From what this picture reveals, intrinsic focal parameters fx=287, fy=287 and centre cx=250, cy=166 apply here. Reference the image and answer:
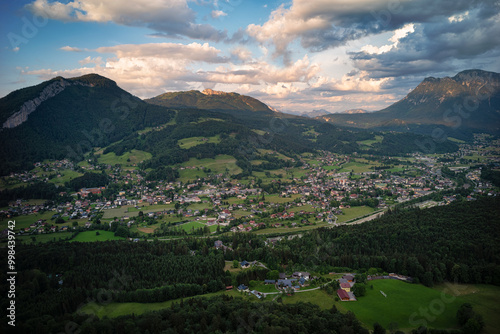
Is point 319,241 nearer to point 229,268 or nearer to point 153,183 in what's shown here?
point 229,268

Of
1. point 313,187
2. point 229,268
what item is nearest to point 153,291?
point 229,268

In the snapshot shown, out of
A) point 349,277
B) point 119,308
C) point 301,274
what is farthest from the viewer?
point 301,274

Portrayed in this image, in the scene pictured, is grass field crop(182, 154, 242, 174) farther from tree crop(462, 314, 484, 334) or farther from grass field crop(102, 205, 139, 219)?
tree crop(462, 314, 484, 334)

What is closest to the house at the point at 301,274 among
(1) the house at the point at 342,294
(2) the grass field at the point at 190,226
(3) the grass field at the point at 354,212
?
(1) the house at the point at 342,294

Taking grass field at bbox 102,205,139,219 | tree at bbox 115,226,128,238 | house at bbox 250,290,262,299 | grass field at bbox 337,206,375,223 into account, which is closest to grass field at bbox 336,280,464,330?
house at bbox 250,290,262,299

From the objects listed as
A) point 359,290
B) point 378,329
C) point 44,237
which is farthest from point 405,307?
point 44,237

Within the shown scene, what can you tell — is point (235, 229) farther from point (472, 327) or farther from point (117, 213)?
point (472, 327)
